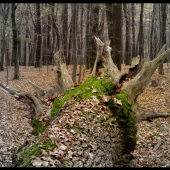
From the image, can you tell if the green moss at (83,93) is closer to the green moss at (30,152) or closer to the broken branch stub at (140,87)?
the broken branch stub at (140,87)

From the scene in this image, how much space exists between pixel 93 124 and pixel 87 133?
291 millimetres

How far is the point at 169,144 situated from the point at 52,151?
4943mm

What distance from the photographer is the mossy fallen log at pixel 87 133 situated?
2365mm

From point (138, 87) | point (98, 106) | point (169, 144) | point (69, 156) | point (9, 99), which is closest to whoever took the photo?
point (69, 156)

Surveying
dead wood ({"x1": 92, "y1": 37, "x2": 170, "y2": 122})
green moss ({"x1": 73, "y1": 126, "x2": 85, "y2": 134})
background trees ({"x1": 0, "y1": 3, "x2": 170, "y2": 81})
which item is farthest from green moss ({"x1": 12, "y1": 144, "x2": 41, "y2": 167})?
background trees ({"x1": 0, "y1": 3, "x2": 170, "y2": 81})

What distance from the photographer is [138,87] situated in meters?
4.64

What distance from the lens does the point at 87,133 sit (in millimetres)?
2990

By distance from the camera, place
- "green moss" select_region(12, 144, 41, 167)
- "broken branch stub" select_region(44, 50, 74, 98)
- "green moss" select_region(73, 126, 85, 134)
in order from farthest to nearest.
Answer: "broken branch stub" select_region(44, 50, 74, 98)
"green moss" select_region(73, 126, 85, 134)
"green moss" select_region(12, 144, 41, 167)

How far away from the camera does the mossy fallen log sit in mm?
2365

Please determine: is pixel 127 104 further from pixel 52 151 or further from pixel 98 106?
pixel 52 151

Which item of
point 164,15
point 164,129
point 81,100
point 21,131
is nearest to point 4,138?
point 21,131

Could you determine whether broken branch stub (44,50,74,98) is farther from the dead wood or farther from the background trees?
the background trees

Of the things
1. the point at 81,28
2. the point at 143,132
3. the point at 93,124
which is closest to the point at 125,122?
the point at 93,124

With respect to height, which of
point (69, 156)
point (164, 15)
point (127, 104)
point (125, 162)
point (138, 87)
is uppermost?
point (164, 15)
